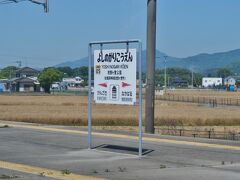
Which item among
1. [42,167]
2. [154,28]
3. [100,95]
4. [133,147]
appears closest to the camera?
[42,167]

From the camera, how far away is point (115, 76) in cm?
1224

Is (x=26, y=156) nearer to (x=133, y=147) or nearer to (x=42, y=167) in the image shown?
(x=42, y=167)

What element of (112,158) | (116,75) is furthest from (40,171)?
(116,75)

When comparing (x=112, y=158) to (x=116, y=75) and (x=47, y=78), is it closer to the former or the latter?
(x=116, y=75)

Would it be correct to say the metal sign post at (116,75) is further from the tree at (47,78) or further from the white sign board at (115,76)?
the tree at (47,78)

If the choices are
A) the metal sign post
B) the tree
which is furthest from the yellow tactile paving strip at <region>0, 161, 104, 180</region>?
the tree

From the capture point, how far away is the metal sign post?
11.8 m

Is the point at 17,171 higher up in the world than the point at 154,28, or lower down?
lower down

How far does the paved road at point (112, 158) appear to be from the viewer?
966 cm

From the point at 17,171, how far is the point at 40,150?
310cm

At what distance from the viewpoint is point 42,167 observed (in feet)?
33.8

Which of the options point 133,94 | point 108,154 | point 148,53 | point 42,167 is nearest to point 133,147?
point 108,154

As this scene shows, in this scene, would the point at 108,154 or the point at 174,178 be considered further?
the point at 108,154

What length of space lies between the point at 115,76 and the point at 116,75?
0.04 metres
